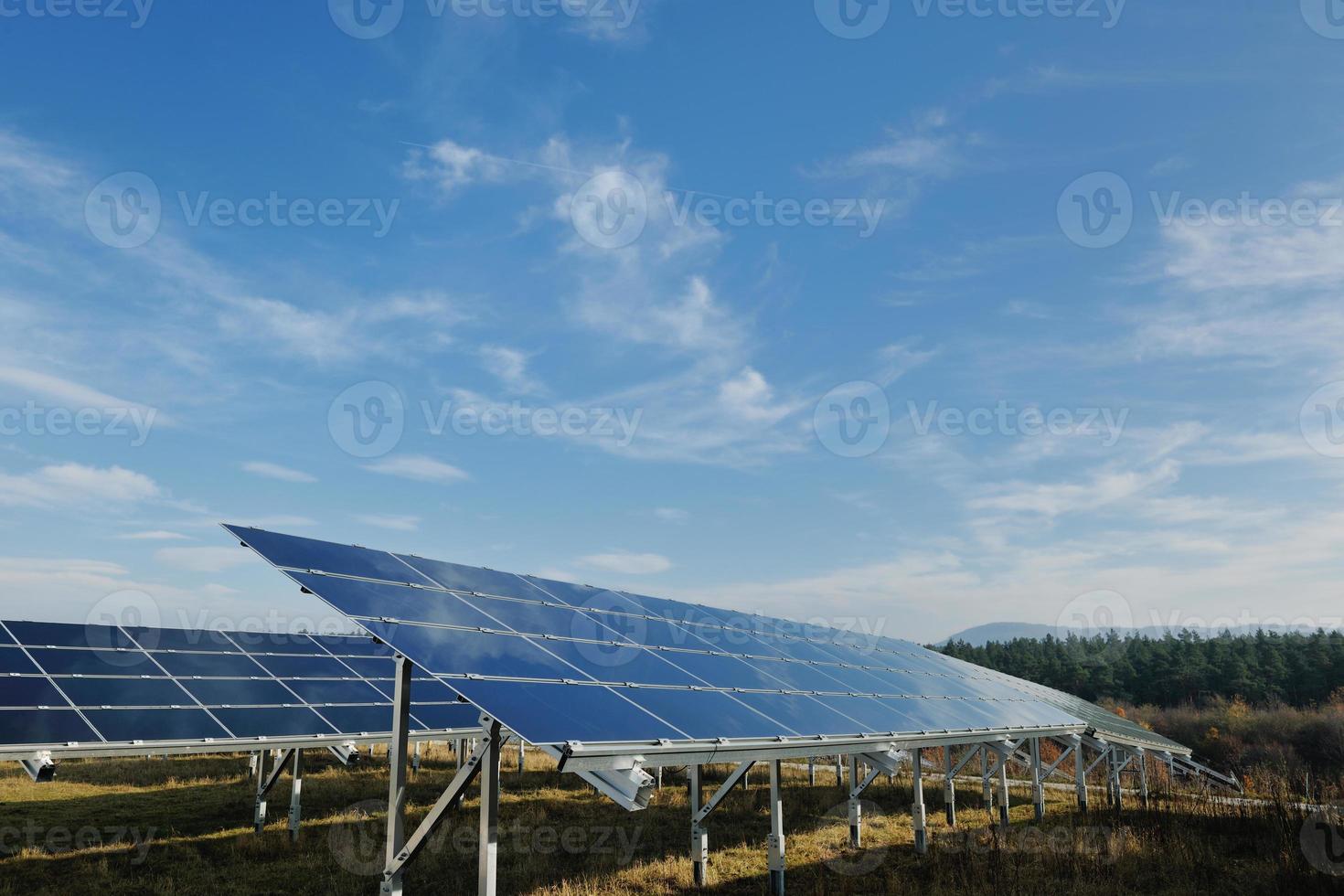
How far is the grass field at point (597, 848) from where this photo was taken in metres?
17.3

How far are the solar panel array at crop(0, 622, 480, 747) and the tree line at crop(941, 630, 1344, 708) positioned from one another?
79.4 m

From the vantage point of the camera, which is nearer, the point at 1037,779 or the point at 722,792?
the point at 722,792

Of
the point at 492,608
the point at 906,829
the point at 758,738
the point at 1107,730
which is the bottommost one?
the point at 906,829

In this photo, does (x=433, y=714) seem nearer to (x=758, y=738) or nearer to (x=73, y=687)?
(x=73, y=687)

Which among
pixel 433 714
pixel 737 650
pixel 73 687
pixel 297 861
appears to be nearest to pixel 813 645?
pixel 737 650

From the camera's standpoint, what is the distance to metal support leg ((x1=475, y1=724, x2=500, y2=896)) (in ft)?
30.7

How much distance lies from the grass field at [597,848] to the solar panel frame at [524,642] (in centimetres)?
368

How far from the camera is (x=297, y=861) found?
1911cm

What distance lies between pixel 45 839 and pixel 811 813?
2185 cm
